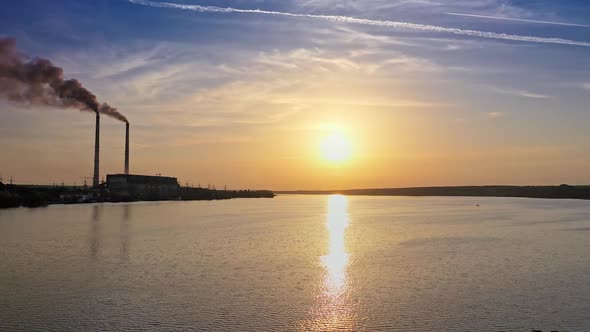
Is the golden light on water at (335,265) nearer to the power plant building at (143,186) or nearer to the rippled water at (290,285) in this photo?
the rippled water at (290,285)

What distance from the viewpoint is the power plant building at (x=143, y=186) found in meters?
136

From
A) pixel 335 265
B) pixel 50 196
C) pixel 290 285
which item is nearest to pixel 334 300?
pixel 290 285

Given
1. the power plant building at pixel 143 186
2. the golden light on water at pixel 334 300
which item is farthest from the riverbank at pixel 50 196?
the golden light on water at pixel 334 300

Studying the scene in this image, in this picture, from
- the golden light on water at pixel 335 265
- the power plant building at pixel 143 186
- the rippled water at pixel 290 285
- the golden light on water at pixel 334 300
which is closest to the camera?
the golden light on water at pixel 334 300

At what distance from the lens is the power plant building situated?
136250 millimetres

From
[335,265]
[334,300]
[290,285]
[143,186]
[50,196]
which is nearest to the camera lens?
[334,300]

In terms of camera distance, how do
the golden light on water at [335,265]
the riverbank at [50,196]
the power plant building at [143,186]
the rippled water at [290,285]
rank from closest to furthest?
the rippled water at [290,285], the golden light on water at [335,265], the riverbank at [50,196], the power plant building at [143,186]

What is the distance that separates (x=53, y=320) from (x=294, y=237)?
33.1 m

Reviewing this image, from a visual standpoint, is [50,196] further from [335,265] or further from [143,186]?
[335,265]

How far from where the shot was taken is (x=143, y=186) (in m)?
146

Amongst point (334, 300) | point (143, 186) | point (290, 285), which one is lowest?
point (334, 300)

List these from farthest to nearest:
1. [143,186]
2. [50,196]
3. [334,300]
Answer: [143,186] → [50,196] → [334,300]

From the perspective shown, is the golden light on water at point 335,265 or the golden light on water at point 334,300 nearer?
the golden light on water at point 334,300

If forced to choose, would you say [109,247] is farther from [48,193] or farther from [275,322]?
[48,193]
